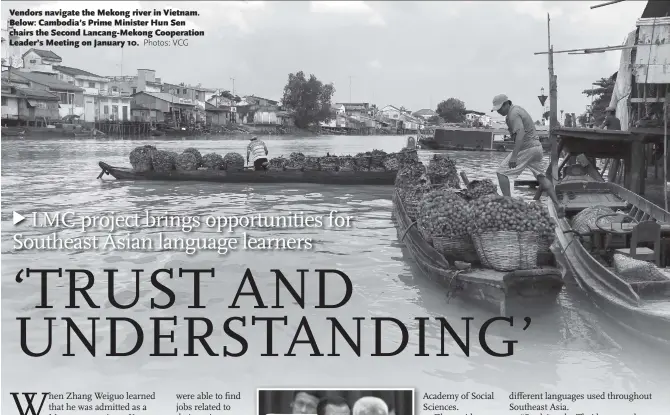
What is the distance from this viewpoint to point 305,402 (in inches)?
142

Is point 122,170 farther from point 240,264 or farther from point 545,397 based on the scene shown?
point 545,397

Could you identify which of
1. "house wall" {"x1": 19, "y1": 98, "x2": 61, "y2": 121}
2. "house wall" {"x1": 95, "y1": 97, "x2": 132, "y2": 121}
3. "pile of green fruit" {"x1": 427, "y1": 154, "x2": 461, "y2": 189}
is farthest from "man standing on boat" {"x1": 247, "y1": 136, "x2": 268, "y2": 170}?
"house wall" {"x1": 95, "y1": 97, "x2": 132, "y2": 121}

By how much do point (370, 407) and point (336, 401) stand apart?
0.66ft

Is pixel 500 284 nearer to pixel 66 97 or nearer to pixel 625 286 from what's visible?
pixel 625 286

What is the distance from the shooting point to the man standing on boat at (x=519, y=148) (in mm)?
7023

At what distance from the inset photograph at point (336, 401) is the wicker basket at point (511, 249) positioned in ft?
6.05

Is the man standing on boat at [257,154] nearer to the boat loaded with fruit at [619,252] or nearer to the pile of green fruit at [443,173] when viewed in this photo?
the pile of green fruit at [443,173]

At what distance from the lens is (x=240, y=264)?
252 inches

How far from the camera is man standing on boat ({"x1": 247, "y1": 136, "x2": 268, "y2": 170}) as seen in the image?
1526cm

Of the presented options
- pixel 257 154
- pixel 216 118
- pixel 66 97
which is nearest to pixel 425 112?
pixel 216 118

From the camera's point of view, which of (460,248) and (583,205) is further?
(583,205)

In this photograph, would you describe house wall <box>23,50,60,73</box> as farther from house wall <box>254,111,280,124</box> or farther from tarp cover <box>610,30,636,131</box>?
tarp cover <box>610,30,636,131</box>

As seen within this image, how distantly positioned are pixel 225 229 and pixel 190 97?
48.5 metres

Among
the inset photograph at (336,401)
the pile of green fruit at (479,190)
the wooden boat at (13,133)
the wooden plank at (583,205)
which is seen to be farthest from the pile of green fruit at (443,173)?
the wooden boat at (13,133)
